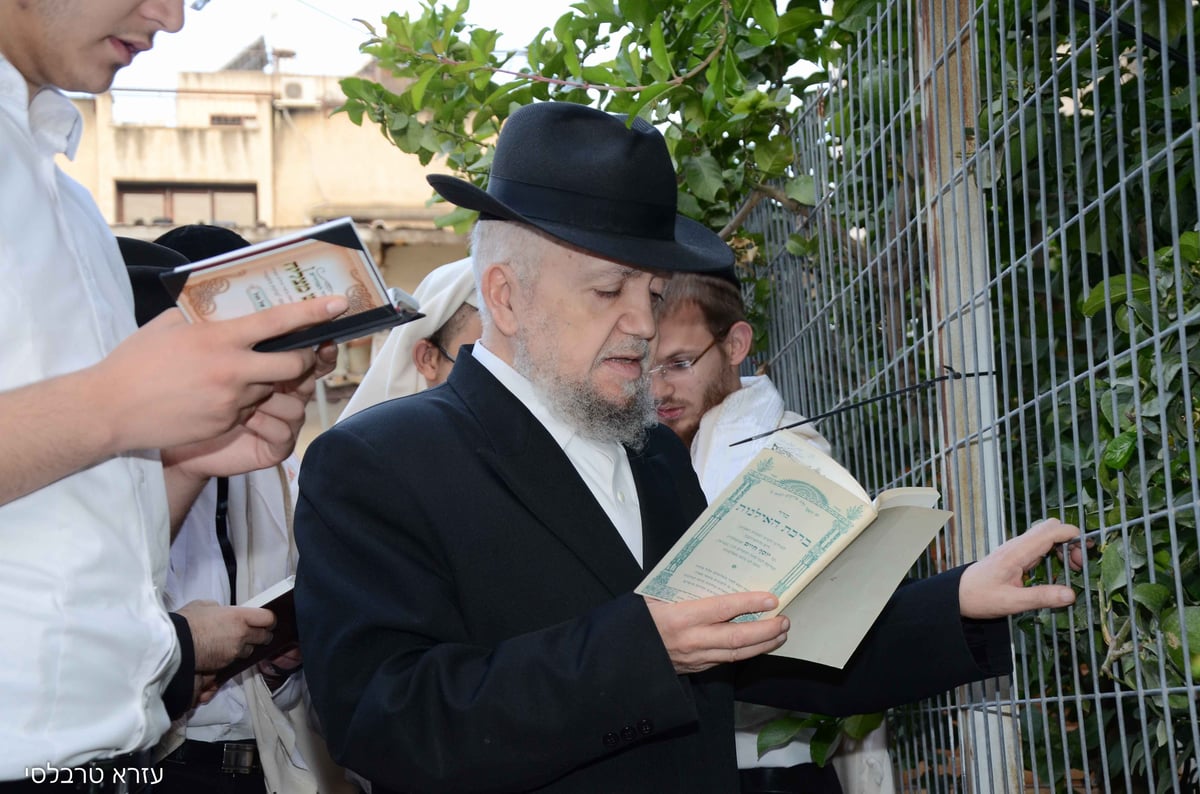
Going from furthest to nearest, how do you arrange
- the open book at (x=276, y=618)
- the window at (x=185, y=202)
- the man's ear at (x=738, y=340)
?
the window at (x=185, y=202) → the man's ear at (x=738, y=340) → the open book at (x=276, y=618)

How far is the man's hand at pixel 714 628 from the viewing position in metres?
2.13

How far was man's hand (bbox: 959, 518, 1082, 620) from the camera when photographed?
241cm

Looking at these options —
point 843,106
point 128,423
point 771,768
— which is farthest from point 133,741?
point 843,106

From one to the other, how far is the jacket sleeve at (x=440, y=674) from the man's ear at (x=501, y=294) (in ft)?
1.84

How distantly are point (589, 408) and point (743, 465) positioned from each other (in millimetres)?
933

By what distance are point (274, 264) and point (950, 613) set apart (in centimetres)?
156

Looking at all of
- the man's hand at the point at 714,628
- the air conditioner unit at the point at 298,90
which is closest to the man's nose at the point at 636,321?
the man's hand at the point at 714,628

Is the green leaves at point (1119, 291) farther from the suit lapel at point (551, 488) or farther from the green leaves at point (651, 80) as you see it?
the green leaves at point (651, 80)

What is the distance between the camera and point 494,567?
2.39 m

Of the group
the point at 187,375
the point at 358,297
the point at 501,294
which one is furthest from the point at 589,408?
the point at 187,375

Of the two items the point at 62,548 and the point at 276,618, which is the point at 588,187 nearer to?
the point at 276,618

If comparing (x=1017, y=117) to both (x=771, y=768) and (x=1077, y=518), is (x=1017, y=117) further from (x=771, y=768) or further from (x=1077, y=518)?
(x=771, y=768)

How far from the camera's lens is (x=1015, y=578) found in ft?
8.39

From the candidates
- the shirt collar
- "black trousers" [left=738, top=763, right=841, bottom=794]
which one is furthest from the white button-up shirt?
"black trousers" [left=738, top=763, right=841, bottom=794]
